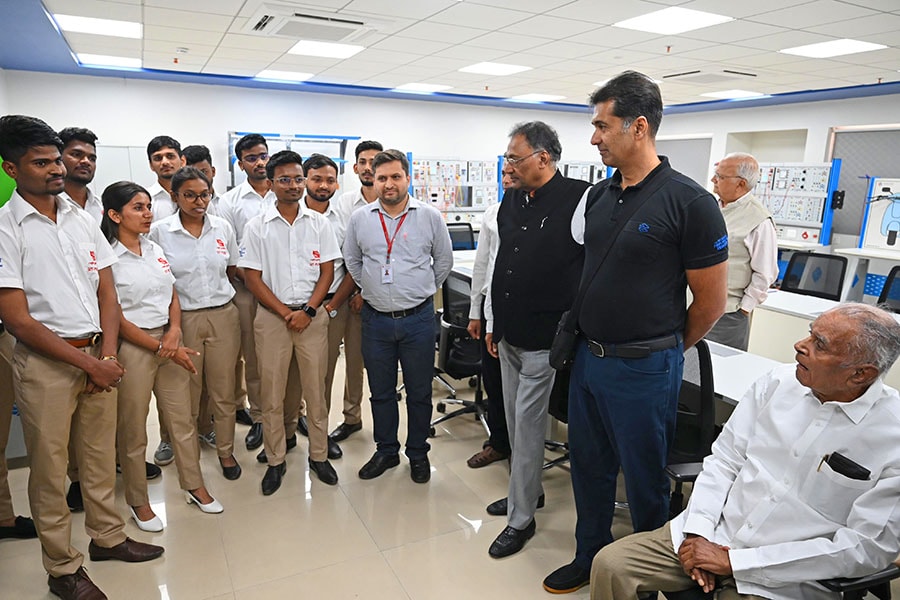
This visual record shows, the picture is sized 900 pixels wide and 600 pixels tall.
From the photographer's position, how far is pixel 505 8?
461 centimetres

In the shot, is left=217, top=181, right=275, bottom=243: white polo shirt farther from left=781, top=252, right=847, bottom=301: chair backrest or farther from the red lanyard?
left=781, top=252, right=847, bottom=301: chair backrest

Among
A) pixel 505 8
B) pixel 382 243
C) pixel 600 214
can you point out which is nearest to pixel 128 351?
pixel 382 243

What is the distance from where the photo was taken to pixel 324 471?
3.00 m

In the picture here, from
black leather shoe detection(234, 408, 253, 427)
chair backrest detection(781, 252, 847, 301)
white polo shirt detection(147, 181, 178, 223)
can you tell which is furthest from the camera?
chair backrest detection(781, 252, 847, 301)

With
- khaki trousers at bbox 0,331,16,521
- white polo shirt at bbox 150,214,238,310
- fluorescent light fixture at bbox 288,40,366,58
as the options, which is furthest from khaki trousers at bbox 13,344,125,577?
fluorescent light fixture at bbox 288,40,366,58

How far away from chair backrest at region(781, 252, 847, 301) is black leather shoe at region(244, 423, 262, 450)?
4.44 meters

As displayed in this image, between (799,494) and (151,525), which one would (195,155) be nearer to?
(151,525)

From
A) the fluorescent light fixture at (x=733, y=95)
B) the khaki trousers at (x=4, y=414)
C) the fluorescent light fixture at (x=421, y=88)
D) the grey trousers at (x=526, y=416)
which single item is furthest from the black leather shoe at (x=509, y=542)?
the fluorescent light fixture at (x=733, y=95)

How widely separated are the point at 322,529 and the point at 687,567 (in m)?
1.66

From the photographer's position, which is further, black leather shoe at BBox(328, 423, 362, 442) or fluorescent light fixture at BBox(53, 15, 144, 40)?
fluorescent light fixture at BBox(53, 15, 144, 40)

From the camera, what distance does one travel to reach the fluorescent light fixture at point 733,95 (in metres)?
8.85

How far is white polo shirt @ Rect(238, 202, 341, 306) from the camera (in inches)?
111

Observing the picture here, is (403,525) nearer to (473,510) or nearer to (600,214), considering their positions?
(473,510)

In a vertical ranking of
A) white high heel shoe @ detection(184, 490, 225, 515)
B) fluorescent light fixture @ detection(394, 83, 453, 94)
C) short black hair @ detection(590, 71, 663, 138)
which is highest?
fluorescent light fixture @ detection(394, 83, 453, 94)
